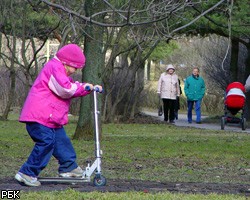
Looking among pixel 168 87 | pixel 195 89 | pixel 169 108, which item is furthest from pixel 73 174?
pixel 195 89

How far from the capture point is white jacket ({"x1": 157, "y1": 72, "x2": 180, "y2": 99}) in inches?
1058

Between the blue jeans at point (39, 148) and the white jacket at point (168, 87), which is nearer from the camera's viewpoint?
the blue jeans at point (39, 148)

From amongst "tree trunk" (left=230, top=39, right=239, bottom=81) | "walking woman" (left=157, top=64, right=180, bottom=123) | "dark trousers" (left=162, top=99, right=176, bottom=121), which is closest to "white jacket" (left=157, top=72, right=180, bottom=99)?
"walking woman" (left=157, top=64, right=180, bottom=123)

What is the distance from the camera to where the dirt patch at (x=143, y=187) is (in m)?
8.58

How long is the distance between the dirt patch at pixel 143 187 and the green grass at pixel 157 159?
53cm

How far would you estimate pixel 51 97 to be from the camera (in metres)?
8.99

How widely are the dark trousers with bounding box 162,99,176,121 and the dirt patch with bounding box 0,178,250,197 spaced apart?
17594mm

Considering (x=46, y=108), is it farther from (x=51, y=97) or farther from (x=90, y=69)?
(x=90, y=69)

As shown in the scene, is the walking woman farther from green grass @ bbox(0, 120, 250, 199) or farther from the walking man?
green grass @ bbox(0, 120, 250, 199)

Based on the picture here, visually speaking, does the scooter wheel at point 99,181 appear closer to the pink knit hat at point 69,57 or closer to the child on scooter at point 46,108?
the child on scooter at point 46,108

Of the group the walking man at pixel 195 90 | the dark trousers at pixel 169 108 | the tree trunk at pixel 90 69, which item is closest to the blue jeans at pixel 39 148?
the tree trunk at pixel 90 69

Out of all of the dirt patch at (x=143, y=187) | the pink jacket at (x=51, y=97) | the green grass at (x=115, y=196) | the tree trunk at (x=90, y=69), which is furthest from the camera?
the tree trunk at (x=90, y=69)

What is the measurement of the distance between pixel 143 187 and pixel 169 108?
734 inches

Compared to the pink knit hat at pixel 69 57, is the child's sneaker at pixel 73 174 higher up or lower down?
lower down
